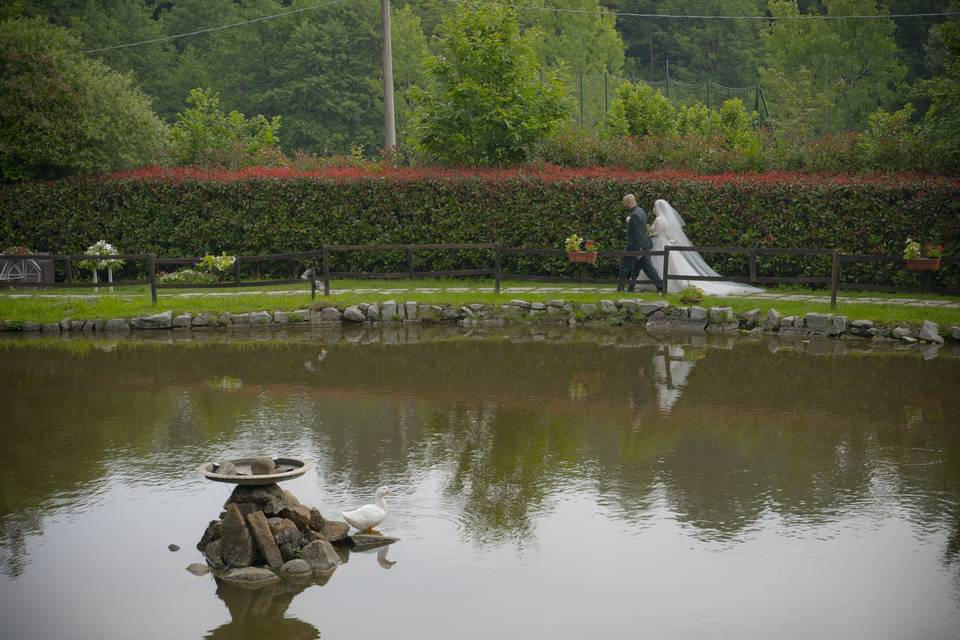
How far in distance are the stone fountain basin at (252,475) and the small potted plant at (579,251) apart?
12533mm

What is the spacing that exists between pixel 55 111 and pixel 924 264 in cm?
1800

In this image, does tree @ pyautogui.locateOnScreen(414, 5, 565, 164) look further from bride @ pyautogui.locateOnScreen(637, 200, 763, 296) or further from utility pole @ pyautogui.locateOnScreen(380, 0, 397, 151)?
bride @ pyautogui.locateOnScreen(637, 200, 763, 296)

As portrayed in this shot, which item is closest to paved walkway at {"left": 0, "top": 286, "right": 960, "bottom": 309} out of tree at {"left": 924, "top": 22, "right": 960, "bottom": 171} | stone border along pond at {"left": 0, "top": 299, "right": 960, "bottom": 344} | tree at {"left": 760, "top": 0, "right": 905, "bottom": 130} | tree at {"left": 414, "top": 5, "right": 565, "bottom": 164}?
stone border along pond at {"left": 0, "top": 299, "right": 960, "bottom": 344}

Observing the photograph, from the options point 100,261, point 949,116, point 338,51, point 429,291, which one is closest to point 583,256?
point 429,291

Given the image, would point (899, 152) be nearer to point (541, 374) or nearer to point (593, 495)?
point (541, 374)

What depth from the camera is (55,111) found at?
942 inches

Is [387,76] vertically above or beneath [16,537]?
above

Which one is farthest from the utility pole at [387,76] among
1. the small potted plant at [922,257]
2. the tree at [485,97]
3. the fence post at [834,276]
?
the small potted plant at [922,257]

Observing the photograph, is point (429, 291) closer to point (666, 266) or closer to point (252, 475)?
point (666, 266)

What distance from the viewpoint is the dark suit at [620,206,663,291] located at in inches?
810

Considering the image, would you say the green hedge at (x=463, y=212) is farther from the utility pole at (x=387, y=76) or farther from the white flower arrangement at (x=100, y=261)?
the utility pole at (x=387, y=76)

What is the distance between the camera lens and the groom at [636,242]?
20547 millimetres

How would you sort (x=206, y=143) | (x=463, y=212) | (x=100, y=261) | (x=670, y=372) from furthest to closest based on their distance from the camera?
(x=206, y=143) → (x=463, y=212) → (x=100, y=261) → (x=670, y=372)

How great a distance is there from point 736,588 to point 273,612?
3276 millimetres
